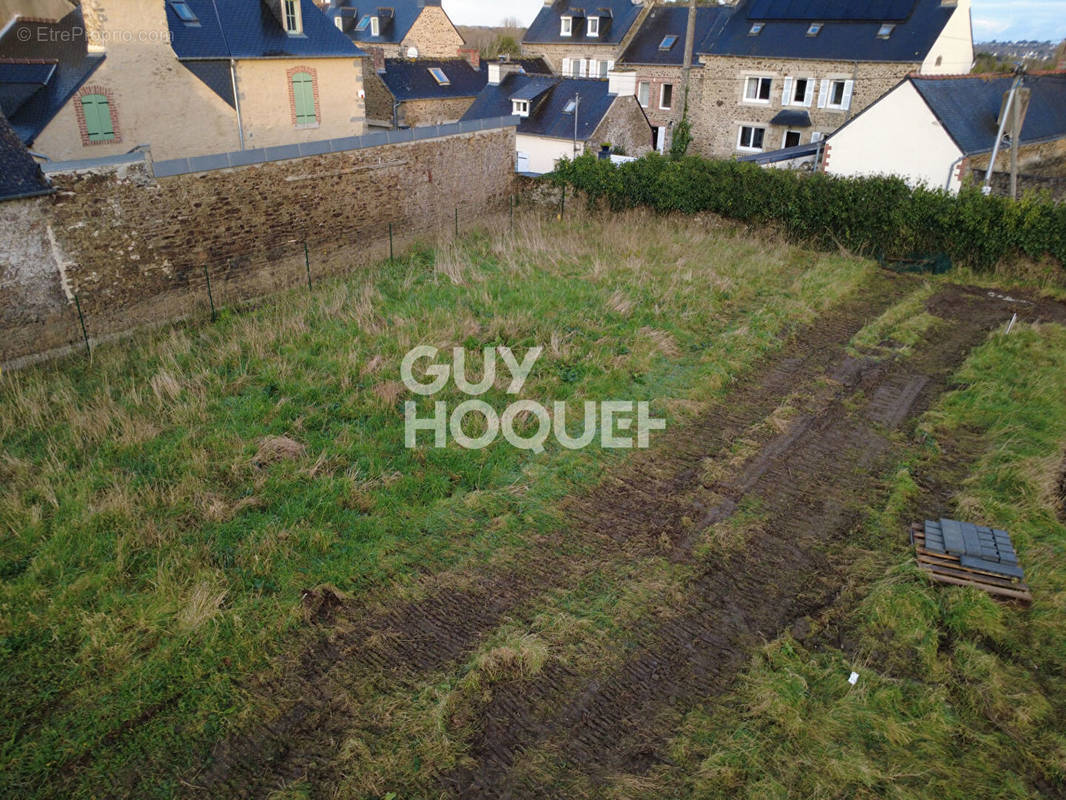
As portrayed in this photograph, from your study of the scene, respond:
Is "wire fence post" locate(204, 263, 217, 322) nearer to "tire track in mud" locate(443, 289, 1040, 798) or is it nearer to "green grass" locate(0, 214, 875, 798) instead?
"green grass" locate(0, 214, 875, 798)

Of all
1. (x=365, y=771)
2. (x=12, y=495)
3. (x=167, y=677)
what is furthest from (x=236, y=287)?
(x=365, y=771)

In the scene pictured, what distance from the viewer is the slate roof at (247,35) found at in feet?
66.6

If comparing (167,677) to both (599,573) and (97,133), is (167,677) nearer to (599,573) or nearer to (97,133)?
(599,573)

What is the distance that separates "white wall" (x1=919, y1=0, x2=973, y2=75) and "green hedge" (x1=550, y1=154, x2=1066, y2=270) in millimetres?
15327

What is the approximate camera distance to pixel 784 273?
1573 cm

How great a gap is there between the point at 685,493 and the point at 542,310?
528 cm

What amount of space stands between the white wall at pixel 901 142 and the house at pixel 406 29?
85.7 ft

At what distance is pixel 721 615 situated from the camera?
20.7ft

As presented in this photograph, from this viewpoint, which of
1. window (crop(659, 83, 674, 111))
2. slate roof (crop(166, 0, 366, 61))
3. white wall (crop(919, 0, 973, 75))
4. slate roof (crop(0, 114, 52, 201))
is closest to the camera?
slate roof (crop(0, 114, 52, 201))

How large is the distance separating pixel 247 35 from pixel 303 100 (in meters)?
2.41

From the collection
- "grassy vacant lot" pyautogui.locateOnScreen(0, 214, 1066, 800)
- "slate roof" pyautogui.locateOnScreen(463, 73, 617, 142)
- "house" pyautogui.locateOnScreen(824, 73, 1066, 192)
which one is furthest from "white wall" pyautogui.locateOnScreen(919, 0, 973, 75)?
"grassy vacant lot" pyautogui.locateOnScreen(0, 214, 1066, 800)

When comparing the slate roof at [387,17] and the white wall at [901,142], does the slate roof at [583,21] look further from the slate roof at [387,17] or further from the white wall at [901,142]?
Answer: the white wall at [901,142]

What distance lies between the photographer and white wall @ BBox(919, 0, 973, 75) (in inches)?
1093

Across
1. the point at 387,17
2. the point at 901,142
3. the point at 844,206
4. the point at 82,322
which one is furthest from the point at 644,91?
the point at 82,322
